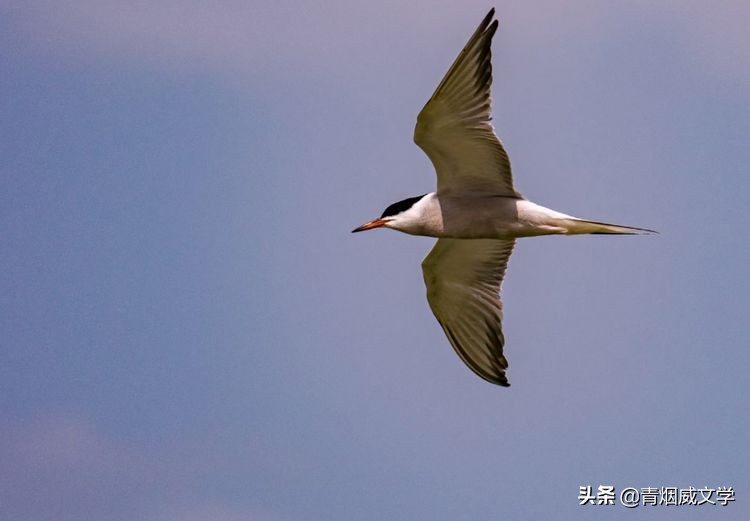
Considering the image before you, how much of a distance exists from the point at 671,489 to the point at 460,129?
4428 millimetres

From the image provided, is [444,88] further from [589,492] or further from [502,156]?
[589,492]

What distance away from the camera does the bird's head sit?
11.8m

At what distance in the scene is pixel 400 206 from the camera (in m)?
11.8

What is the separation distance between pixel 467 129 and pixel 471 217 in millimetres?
779

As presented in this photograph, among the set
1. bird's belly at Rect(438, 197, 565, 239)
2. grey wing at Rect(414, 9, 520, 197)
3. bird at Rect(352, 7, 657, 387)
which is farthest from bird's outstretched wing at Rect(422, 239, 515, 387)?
grey wing at Rect(414, 9, 520, 197)

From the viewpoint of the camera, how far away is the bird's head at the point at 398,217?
38.6 ft

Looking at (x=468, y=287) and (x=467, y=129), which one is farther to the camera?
(x=468, y=287)

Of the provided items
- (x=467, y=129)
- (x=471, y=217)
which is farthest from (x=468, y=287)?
(x=467, y=129)

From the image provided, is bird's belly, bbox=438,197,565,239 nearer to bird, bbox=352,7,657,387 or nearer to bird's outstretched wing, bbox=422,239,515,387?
bird, bbox=352,7,657,387

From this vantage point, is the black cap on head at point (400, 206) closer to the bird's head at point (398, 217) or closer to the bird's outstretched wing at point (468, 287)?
the bird's head at point (398, 217)

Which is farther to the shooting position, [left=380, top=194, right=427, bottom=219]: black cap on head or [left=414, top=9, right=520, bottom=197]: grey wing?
[left=380, top=194, right=427, bottom=219]: black cap on head

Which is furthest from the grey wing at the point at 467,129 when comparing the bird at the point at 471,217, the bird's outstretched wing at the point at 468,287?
the bird's outstretched wing at the point at 468,287

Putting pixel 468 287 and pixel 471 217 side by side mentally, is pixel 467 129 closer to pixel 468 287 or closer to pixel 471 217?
pixel 471 217

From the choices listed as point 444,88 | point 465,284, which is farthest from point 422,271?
point 444,88
